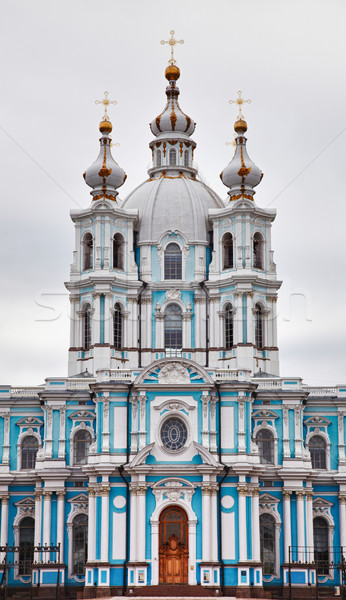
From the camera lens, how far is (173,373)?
59.2 metres

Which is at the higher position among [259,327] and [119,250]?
[119,250]

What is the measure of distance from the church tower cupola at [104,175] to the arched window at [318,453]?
19754mm

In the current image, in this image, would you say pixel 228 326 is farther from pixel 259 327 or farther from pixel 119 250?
pixel 119 250

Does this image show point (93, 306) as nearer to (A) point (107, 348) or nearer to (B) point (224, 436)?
(A) point (107, 348)

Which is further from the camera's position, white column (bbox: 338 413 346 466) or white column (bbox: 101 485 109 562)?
white column (bbox: 338 413 346 466)

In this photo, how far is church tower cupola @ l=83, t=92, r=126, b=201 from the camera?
226 feet

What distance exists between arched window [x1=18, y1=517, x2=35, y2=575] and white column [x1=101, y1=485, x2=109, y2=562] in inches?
217

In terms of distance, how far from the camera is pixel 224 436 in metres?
59.1

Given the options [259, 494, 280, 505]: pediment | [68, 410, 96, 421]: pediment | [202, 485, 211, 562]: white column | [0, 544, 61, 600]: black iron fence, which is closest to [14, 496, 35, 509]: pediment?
[0, 544, 61, 600]: black iron fence

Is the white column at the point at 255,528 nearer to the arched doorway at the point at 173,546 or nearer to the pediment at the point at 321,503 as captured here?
the arched doorway at the point at 173,546

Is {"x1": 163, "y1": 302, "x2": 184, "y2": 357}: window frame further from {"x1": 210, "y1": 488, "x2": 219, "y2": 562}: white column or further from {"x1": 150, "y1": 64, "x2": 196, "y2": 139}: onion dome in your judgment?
{"x1": 150, "y1": 64, "x2": 196, "y2": 139}: onion dome

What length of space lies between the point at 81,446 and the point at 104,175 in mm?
17378

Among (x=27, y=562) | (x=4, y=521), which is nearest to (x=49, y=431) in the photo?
(x=4, y=521)

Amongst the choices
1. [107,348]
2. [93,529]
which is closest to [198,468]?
[93,529]
